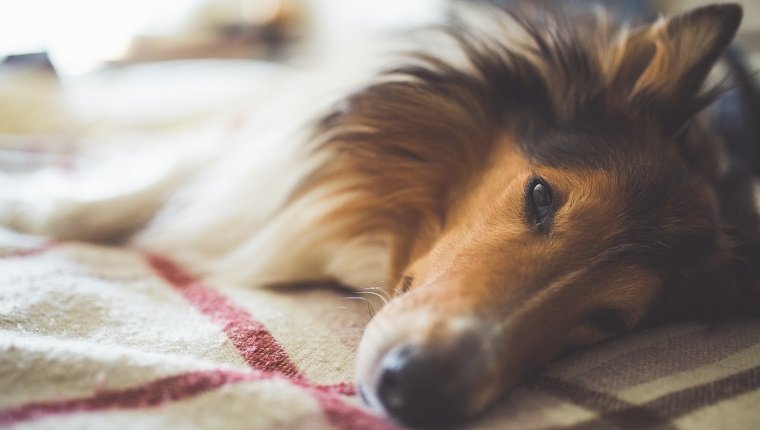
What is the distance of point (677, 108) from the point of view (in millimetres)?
1586

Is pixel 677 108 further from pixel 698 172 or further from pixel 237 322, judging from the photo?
pixel 237 322

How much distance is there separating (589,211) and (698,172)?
0.48 m

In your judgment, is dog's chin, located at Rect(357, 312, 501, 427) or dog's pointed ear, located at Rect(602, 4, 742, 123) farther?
dog's pointed ear, located at Rect(602, 4, 742, 123)

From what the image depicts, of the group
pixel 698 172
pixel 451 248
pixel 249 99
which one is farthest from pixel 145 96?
pixel 698 172

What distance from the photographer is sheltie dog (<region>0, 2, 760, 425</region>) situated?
3.71 ft

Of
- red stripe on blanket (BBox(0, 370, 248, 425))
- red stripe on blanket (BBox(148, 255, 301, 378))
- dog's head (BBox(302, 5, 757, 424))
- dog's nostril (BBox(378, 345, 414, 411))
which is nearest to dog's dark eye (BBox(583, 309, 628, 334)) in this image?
dog's head (BBox(302, 5, 757, 424))

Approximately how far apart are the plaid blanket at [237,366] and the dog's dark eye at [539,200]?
31 cm

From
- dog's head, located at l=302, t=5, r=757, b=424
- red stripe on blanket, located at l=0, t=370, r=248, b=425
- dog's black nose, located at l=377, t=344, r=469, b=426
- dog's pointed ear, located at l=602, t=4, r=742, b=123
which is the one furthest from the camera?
dog's pointed ear, located at l=602, t=4, r=742, b=123

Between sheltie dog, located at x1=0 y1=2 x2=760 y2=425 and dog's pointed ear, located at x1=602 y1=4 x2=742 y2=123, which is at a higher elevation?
dog's pointed ear, located at x1=602 y1=4 x2=742 y2=123

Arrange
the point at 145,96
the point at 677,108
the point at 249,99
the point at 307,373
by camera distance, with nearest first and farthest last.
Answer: the point at 307,373 → the point at 677,108 → the point at 249,99 → the point at 145,96

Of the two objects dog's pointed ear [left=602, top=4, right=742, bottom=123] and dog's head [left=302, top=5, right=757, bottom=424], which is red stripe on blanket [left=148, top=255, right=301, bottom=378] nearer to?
dog's head [left=302, top=5, right=757, bottom=424]

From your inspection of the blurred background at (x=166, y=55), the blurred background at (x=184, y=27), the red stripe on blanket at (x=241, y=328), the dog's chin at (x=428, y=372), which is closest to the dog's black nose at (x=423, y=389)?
the dog's chin at (x=428, y=372)

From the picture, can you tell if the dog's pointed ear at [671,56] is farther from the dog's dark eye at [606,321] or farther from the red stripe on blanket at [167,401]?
the red stripe on blanket at [167,401]

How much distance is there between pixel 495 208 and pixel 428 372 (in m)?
0.56
